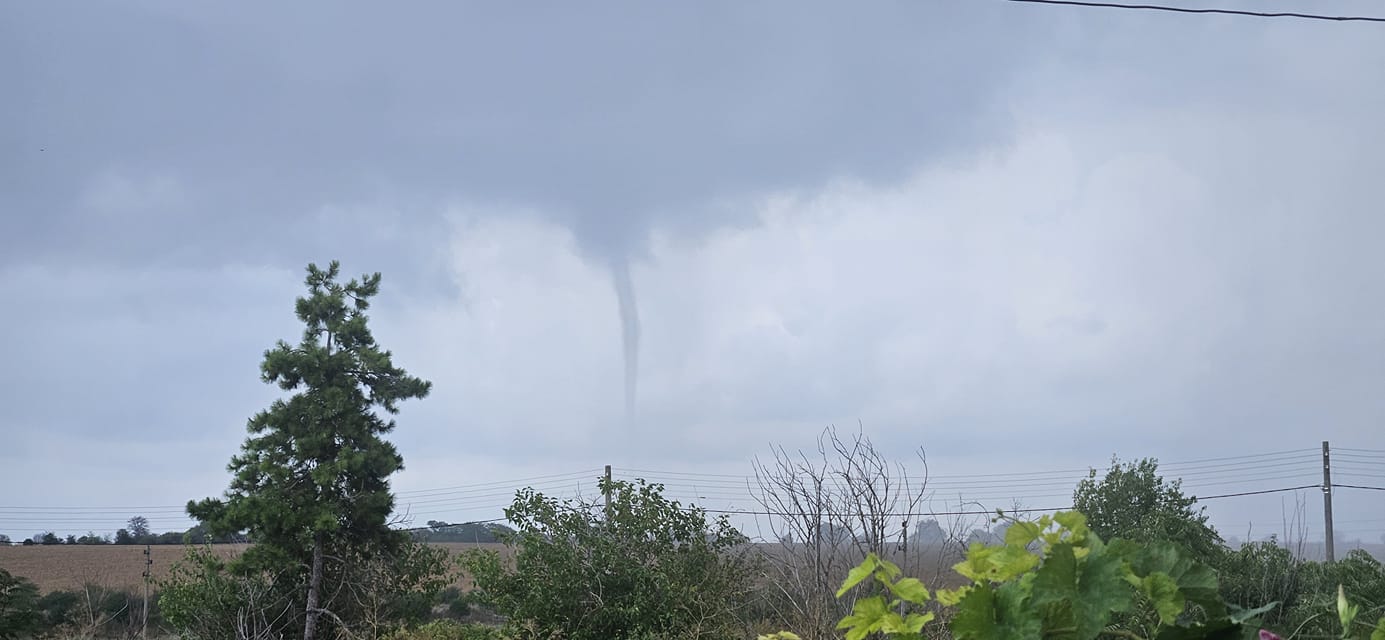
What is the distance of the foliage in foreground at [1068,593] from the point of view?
112 cm

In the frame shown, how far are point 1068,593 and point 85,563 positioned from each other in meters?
23.6

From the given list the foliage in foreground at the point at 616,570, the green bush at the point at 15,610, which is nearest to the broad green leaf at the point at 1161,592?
the foliage in foreground at the point at 616,570

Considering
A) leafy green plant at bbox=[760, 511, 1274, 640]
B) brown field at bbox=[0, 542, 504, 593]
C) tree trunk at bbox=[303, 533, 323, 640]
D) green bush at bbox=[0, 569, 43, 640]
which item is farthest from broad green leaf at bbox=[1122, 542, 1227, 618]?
brown field at bbox=[0, 542, 504, 593]

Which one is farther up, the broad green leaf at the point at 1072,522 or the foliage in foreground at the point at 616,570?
the broad green leaf at the point at 1072,522

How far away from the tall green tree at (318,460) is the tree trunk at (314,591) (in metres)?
0.01

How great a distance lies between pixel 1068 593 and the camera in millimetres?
1123

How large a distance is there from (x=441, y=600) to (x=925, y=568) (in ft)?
23.1

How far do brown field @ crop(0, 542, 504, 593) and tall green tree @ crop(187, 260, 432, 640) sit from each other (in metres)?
5.92

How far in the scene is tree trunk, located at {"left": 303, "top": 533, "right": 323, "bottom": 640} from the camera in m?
11.9

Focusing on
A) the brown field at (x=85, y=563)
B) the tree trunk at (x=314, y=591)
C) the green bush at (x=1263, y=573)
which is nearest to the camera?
the green bush at (x=1263, y=573)

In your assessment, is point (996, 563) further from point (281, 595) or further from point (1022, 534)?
point (281, 595)

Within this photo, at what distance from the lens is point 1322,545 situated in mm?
20125

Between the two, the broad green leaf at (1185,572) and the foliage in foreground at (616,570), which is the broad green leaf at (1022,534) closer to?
the broad green leaf at (1185,572)

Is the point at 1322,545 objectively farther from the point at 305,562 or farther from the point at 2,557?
the point at 2,557
